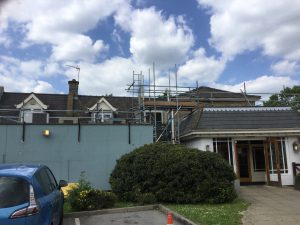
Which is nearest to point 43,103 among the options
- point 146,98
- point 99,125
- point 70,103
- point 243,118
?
point 70,103

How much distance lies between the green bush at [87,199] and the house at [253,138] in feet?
24.7

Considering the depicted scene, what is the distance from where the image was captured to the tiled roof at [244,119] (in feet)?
63.5

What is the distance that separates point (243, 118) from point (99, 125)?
8.05 m

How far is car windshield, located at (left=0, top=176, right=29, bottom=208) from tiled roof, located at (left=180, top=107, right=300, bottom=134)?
43.8 feet

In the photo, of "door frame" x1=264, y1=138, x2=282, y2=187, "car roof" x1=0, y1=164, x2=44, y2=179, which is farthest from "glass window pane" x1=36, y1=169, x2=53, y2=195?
"door frame" x1=264, y1=138, x2=282, y2=187

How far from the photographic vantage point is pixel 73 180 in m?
16.8

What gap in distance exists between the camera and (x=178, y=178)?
45.2ft

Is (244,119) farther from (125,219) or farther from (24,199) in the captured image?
(24,199)

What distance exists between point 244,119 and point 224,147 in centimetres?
194

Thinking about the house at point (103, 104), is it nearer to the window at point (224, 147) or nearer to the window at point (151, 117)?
the window at point (151, 117)

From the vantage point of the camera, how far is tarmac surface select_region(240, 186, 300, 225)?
34.2ft

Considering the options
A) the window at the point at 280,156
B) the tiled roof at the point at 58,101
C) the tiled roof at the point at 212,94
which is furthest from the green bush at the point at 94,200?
the tiled roof at the point at 58,101

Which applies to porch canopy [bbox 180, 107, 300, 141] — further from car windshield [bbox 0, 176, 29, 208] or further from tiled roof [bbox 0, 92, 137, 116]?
car windshield [bbox 0, 176, 29, 208]

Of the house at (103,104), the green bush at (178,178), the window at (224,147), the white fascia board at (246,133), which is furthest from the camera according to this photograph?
the house at (103,104)
